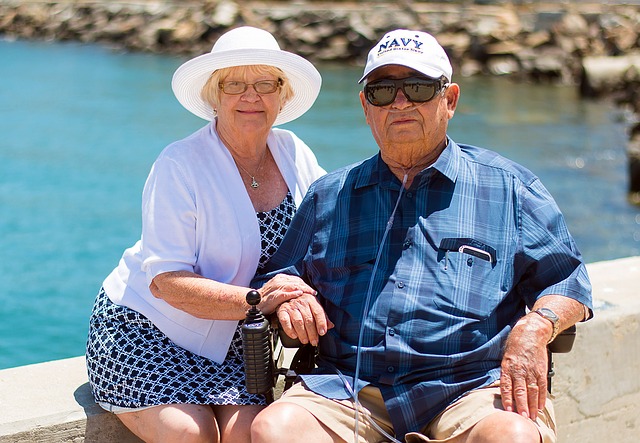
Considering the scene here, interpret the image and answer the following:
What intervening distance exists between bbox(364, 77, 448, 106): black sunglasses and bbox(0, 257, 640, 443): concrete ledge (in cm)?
111

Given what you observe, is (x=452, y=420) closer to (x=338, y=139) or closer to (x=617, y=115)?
(x=338, y=139)

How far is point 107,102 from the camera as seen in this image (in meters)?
19.9

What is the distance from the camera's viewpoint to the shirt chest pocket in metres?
2.61

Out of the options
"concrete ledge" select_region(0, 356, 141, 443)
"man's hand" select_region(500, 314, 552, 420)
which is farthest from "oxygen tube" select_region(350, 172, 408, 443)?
"concrete ledge" select_region(0, 356, 141, 443)

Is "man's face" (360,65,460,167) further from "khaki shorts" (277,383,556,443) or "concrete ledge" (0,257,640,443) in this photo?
"concrete ledge" (0,257,640,443)

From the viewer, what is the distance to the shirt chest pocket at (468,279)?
2.61m

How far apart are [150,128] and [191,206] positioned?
572 inches

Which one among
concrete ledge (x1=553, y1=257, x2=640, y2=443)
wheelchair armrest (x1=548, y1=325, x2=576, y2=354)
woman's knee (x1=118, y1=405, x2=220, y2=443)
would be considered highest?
wheelchair armrest (x1=548, y1=325, x2=576, y2=354)

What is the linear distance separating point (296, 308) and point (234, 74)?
78cm

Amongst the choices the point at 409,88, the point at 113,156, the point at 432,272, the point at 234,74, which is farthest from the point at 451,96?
the point at 113,156

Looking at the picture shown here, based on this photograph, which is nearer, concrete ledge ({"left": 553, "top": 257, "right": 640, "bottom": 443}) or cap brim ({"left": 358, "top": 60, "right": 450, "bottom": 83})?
cap brim ({"left": 358, "top": 60, "right": 450, "bottom": 83})

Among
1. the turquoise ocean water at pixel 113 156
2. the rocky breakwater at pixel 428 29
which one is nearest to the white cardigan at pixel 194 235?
the turquoise ocean water at pixel 113 156

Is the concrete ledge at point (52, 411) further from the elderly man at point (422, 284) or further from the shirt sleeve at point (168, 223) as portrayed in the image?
the elderly man at point (422, 284)

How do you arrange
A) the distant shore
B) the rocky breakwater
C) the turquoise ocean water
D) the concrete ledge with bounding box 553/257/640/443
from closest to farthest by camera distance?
the concrete ledge with bounding box 553/257/640/443, the turquoise ocean water, the rocky breakwater, the distant shore
